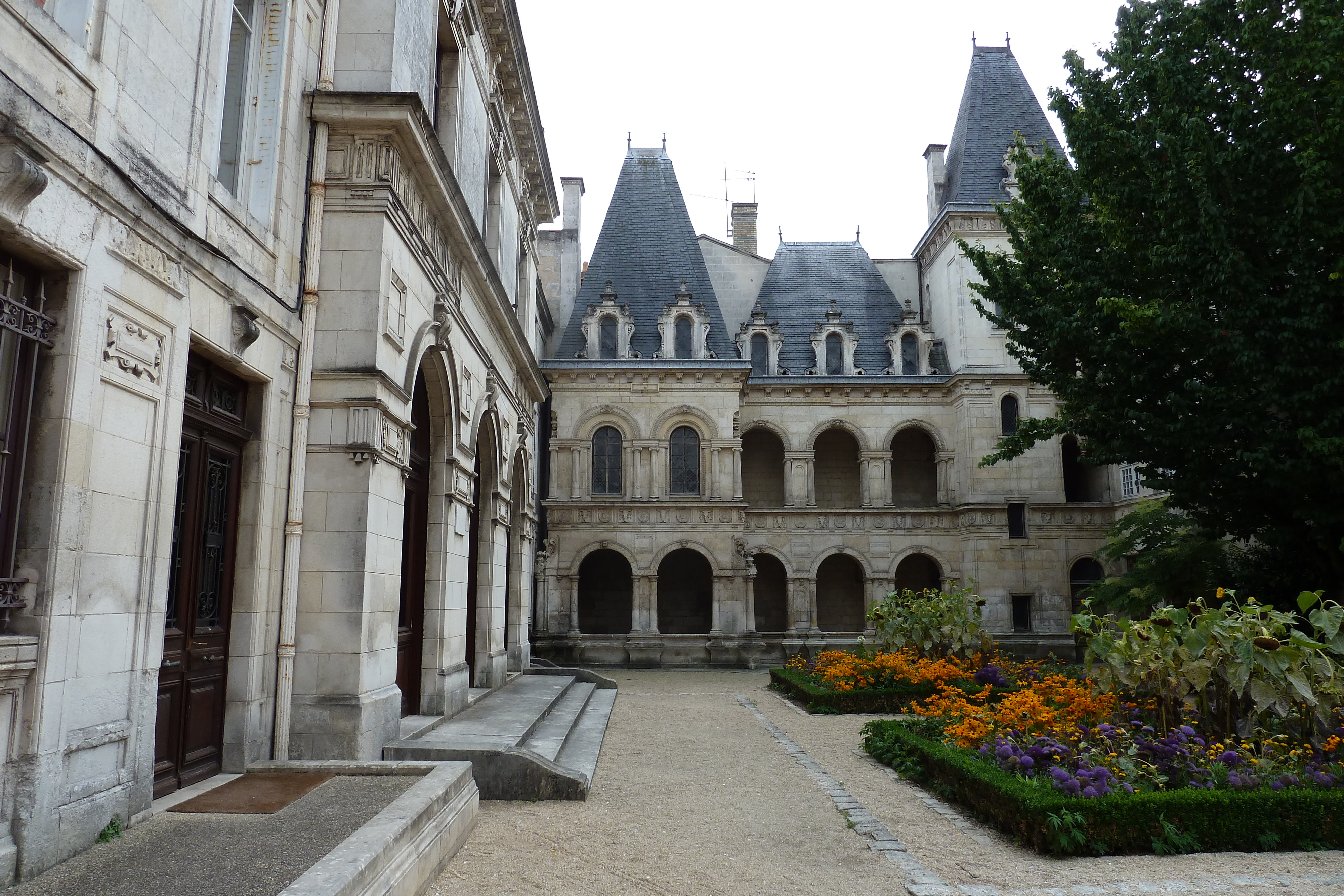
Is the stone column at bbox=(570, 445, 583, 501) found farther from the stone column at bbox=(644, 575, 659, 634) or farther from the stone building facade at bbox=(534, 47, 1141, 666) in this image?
the stone column at bbox=(644, 575, 659, 634)

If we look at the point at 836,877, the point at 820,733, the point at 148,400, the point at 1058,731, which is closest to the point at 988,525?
the point at 820,733

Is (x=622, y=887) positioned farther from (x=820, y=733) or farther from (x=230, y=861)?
(x=820, y=733)

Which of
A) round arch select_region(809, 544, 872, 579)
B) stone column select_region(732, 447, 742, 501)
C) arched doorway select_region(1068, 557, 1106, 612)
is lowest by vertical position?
arched doorway select_region(1068, 557, 1106, 612)

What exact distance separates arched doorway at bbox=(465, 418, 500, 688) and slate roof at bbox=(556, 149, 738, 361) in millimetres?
13156

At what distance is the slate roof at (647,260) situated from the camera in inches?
1089

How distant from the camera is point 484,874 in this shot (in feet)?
19.5

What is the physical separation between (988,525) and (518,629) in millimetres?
15168

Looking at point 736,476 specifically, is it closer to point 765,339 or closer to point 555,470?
point 555,470

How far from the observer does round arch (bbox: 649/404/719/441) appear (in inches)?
1029

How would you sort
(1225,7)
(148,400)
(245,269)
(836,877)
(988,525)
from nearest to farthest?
(148,400)
(836,877)
(245,269)
(1225,7)
(988,525)

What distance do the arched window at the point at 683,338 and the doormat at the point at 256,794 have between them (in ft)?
69.2

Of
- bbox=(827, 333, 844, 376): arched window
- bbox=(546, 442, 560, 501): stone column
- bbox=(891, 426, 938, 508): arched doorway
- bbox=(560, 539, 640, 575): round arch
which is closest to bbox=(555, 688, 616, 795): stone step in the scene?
bbox=(560, 539, 640, 575): round arch

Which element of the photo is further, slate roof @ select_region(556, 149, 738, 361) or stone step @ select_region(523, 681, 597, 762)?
slate roof @ select_region(556, 149, 738, 361)

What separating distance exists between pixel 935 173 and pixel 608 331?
12654 mm
